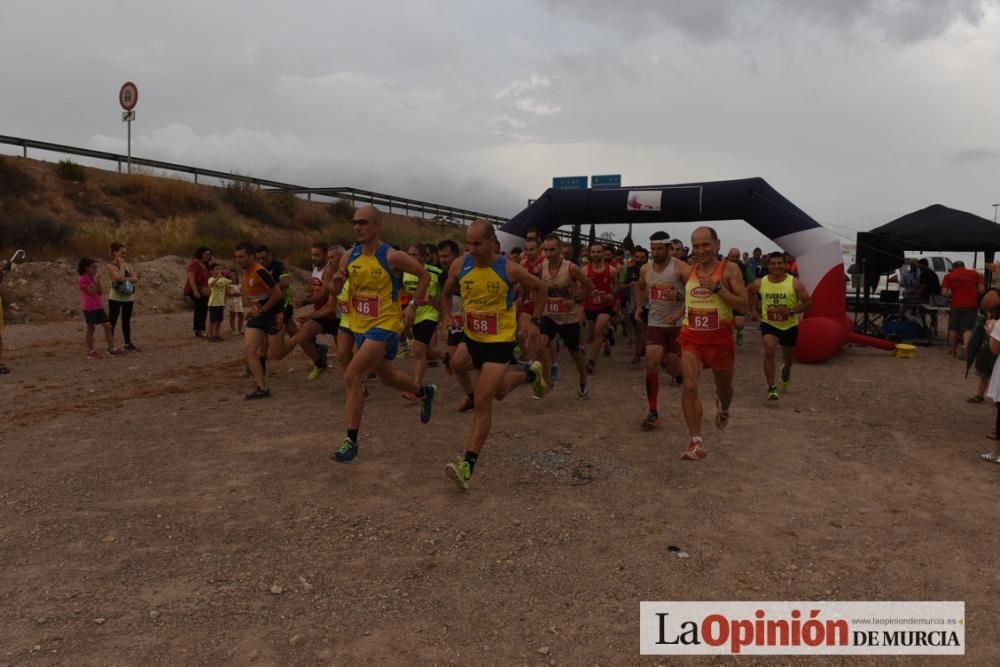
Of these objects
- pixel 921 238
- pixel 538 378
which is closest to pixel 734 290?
pixel 538 378

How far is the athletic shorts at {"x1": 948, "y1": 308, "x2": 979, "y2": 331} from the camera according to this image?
1205 cm

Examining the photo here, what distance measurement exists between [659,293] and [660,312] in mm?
240

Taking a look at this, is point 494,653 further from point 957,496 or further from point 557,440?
point 957,496

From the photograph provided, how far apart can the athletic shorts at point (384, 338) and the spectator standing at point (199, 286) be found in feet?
28.1

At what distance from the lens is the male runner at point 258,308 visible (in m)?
7.54

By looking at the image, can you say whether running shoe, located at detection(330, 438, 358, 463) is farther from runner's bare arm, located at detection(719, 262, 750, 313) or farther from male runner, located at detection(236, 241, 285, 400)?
runner's bare arm, located at detection(719, 262, 750, 313)

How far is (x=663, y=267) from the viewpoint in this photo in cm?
724

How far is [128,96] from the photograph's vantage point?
22.1 m

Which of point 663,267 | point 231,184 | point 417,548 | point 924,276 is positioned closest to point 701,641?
point 417,548

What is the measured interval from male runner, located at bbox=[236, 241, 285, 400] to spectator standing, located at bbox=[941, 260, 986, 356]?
36.7 feet

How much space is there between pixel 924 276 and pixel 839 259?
5.02 meters

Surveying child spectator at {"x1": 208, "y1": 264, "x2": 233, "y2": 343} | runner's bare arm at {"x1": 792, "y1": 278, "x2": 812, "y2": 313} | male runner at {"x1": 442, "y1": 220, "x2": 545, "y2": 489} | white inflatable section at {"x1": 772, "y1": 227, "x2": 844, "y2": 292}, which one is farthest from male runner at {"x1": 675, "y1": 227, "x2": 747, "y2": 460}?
child spectator at {"x1": 208, "y1": 264, "x2": 233, "y2": 343}

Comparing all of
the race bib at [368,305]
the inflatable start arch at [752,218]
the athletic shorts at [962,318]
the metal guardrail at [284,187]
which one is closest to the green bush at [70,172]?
the metal guardrail at [284,187]
